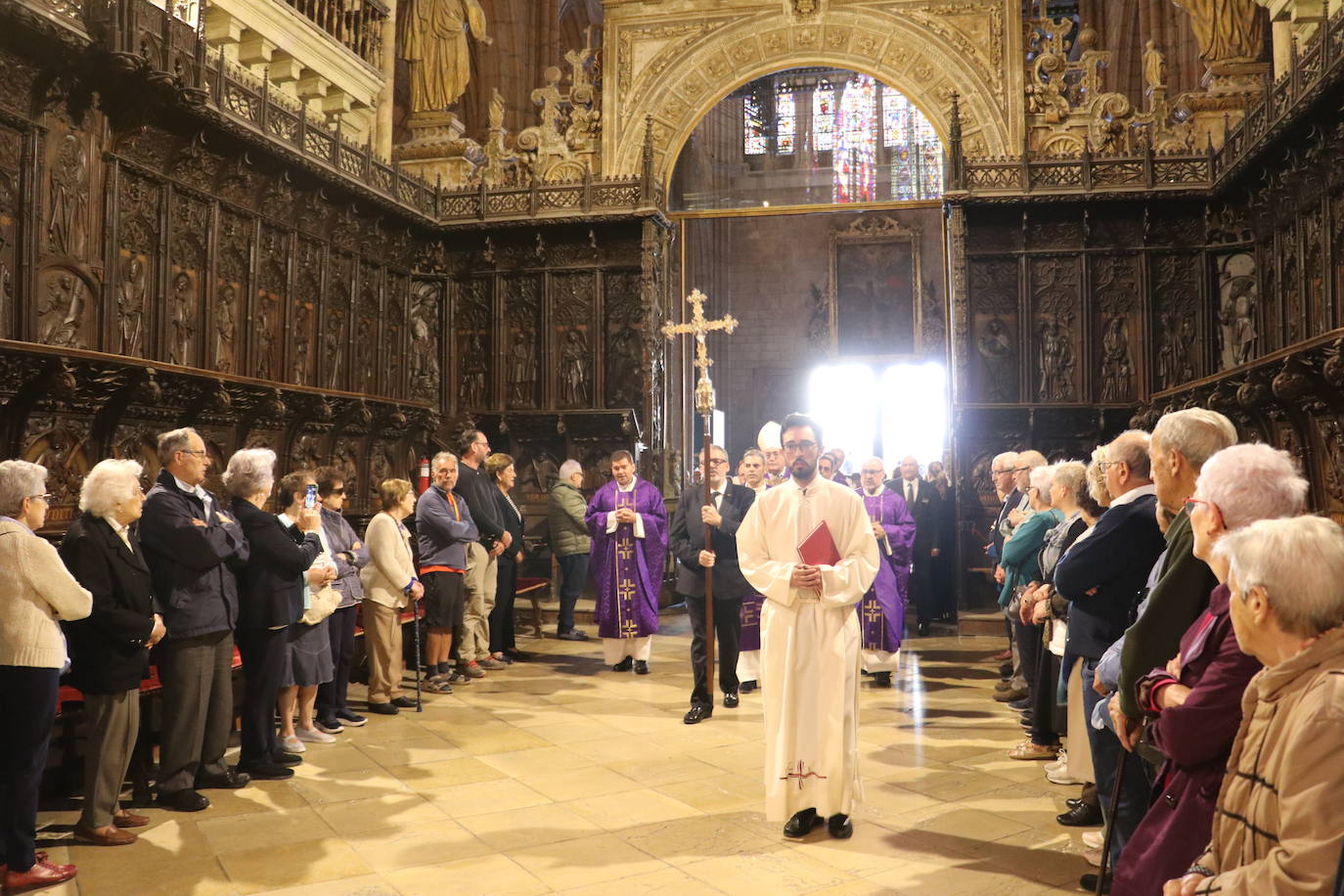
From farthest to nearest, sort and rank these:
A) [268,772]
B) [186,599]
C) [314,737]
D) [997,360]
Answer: [997,360]
[314,737]
[268,772]
[186,599]

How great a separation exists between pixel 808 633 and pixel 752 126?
72.5 feet

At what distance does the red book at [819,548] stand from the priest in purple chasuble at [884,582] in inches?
121

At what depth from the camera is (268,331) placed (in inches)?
435

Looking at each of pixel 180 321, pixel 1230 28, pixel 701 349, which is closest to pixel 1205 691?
pixel 701 349

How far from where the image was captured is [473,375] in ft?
46.8

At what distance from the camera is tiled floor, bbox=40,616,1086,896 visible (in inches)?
160

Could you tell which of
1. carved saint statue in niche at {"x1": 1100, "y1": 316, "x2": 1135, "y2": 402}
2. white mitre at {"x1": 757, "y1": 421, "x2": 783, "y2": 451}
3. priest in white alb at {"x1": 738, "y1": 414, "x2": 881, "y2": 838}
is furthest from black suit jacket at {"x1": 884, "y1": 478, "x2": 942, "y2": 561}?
priest in white alb at {"x1": 738, "y1": 414, "x2": 881, "y2": 838}

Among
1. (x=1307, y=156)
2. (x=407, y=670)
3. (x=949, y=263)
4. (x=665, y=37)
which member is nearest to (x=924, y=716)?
(x=407, y=670)

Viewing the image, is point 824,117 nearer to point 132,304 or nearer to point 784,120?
point 784,120

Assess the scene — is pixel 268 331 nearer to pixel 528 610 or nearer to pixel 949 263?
pixel 528 610

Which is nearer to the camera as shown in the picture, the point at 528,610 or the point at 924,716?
the point at 924,716

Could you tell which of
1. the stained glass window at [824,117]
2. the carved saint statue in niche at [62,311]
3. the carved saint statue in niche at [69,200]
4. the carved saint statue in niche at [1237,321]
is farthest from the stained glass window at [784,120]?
the carved saint statue in niche at [62,311]

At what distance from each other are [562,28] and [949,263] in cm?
1202

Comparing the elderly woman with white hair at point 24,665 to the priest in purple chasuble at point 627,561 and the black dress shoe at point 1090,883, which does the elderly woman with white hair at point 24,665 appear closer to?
the black dress shoe at point 1090,883
